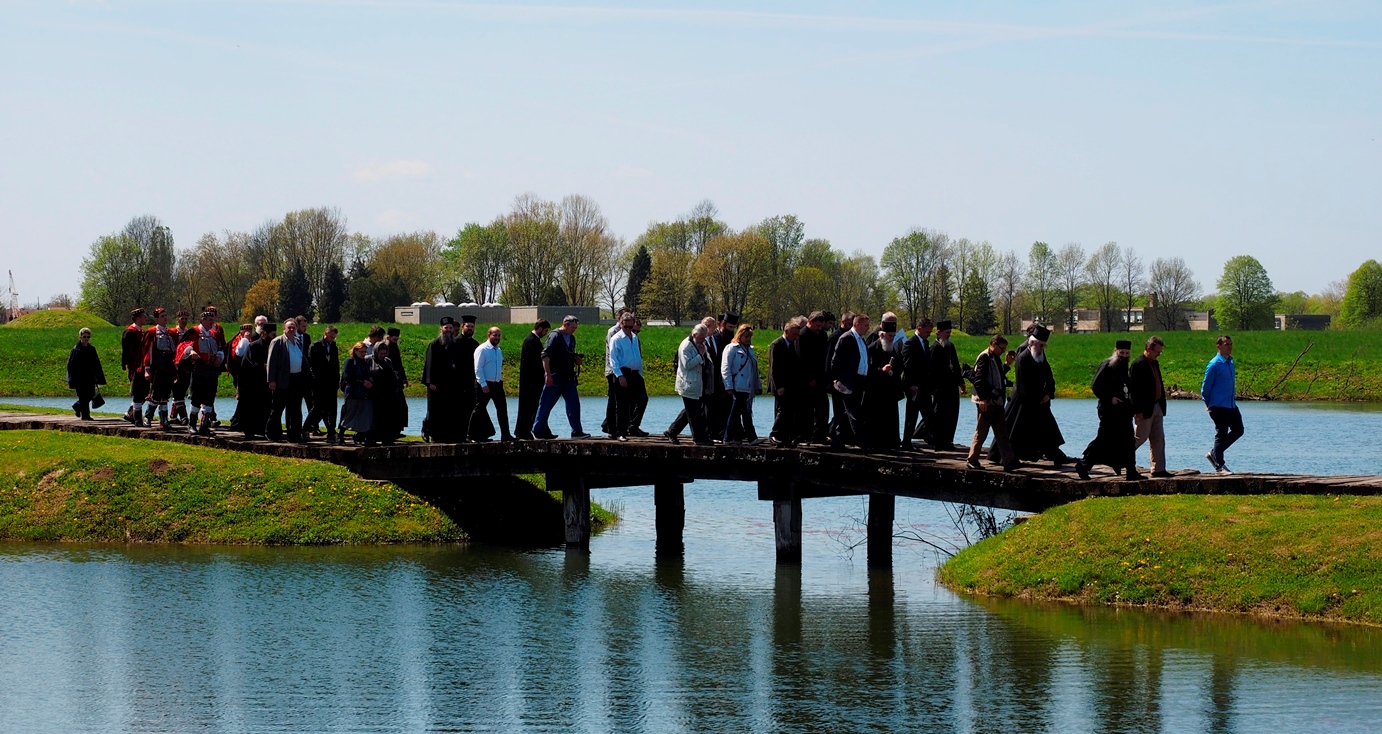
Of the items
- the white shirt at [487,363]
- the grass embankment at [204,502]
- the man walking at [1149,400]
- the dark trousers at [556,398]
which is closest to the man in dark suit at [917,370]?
the man walking at [1149,400]

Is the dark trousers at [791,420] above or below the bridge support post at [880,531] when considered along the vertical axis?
above

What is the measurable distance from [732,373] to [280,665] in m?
8.93

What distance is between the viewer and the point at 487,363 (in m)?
25.0

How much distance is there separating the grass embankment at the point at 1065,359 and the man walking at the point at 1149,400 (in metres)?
57.7

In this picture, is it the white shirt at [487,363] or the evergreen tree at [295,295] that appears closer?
the white shirt at [487,363]

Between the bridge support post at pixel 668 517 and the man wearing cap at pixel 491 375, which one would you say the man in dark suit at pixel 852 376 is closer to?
the bridge support post at pixel 668 517

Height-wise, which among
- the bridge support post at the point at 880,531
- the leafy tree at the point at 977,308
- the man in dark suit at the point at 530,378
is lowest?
the bridge support post at the point at 880,531

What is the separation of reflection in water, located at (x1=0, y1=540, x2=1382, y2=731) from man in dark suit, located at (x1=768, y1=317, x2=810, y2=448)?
2245mm

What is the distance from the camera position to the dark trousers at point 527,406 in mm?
25406

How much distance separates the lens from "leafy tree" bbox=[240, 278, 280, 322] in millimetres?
118750

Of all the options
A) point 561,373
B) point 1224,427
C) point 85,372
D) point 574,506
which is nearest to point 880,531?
point 574,506

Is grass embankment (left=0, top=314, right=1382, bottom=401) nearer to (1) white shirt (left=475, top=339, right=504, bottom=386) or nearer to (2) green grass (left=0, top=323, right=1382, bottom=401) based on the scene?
(2) green grass (left=0, top=323, right=1382, bottom=401)

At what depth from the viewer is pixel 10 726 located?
544 inches

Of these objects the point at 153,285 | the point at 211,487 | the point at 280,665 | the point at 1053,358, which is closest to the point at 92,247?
the point at 153,285
